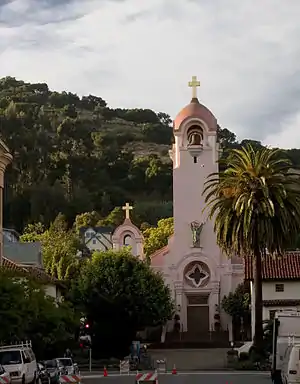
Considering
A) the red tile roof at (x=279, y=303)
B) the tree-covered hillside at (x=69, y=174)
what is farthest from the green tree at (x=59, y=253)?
the red tile roof at (x=279, y=303)

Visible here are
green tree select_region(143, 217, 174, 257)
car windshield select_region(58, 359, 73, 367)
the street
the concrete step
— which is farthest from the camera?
green tree select_region(143, 217, 174, 257)

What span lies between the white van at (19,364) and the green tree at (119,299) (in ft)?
89.2

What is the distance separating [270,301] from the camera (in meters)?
68.6

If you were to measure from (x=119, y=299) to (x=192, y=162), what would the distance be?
19821 millimetres

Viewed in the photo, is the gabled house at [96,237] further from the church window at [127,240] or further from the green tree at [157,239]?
the church window at [127,240]

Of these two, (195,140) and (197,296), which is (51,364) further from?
(195,140)

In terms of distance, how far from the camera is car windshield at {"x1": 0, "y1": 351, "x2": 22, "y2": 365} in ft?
107

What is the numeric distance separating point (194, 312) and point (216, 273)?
3.92 metres

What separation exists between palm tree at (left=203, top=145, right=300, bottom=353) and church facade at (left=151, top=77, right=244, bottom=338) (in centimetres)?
2332

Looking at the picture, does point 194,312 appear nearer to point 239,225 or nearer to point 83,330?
point 83,330

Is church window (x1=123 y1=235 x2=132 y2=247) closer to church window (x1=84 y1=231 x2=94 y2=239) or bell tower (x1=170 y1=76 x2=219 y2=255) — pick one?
bell tower (x1=170 y1=76 x2=219 y2=255)

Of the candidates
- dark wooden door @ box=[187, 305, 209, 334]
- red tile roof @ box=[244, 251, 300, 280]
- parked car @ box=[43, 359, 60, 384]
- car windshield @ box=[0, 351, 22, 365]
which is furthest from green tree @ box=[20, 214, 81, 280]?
car windshield @ box=[0, 351, 22, 365]

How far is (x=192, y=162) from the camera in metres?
82.0

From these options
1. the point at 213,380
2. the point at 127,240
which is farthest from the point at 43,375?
the point at 127,240
